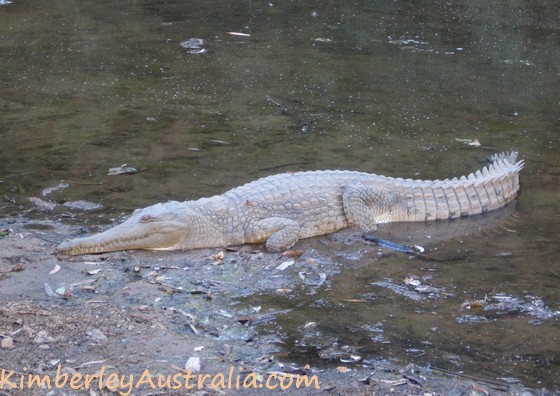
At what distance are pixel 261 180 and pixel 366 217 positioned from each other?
38.5 inches

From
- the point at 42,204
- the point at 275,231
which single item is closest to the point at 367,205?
the point at 275,231

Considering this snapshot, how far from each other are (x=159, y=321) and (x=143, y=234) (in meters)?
1.39

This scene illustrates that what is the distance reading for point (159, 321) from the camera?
5137 mm

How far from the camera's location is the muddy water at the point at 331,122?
17.9 feet

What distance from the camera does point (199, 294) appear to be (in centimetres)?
563

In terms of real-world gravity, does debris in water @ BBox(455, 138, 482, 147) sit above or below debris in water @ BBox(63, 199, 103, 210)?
above

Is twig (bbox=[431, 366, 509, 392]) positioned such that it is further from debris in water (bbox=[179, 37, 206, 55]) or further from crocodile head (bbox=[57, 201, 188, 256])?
debris in water (bbox=[179, 37, 206, 55])

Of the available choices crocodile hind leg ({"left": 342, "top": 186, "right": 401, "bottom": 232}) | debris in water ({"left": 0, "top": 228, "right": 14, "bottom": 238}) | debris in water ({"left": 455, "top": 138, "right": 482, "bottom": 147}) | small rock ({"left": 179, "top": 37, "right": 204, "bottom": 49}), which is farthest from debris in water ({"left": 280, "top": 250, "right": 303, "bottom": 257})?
small rock ({"left": 179, "top": 37, "right": 204, "bottom": 49})

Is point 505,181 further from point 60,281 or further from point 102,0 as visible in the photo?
point 102,0

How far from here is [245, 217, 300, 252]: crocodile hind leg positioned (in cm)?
666

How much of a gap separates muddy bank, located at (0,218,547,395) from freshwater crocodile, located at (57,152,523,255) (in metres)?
0.16

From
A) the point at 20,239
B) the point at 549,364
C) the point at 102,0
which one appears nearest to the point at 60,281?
the point at 20,239

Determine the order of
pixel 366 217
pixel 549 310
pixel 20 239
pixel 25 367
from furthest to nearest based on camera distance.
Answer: pixel 366 217 < pixel 20 239 < pixel 549 310 < pixel 25 367

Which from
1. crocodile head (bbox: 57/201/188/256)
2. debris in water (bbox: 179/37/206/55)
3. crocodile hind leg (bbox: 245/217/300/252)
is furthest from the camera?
debris in water (bbox: 179/37/206/55)
